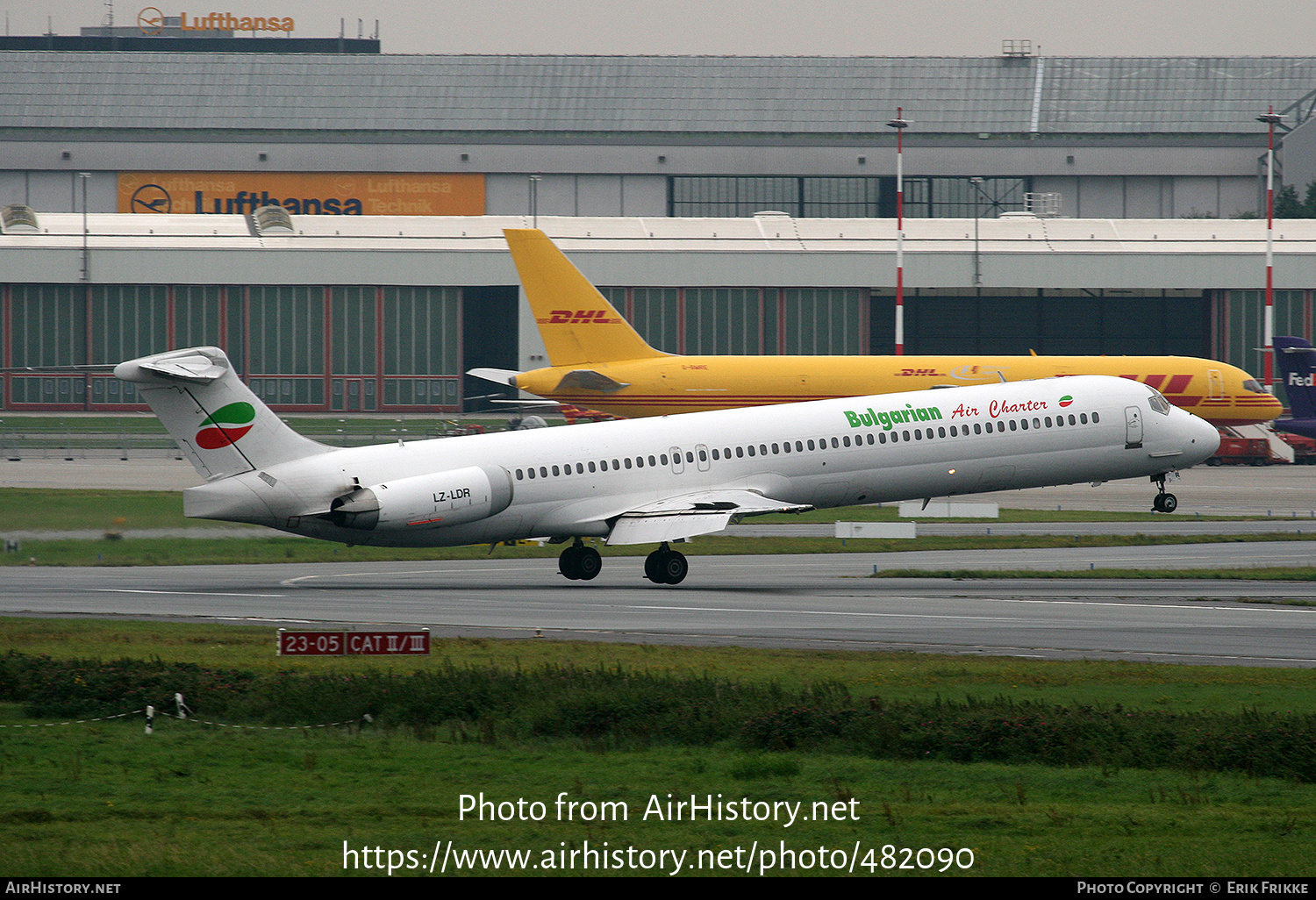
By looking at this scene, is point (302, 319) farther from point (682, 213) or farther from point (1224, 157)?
point (1224, 157)

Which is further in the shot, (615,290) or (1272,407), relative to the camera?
(615,290)

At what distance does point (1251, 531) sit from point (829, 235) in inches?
2046

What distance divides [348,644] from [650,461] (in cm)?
1647

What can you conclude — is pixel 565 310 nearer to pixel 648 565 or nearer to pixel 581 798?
pixel 648 565

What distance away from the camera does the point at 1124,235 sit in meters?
94.0

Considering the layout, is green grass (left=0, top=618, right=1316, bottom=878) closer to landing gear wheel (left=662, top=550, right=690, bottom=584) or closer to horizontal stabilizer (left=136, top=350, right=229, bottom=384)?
horizontal stabilizer (left=136, top=350, right=229, bottom=384)

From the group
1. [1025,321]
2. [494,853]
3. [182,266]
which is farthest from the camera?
[1025,321]

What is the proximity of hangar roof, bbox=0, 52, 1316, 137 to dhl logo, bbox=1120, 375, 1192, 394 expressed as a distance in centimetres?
5696

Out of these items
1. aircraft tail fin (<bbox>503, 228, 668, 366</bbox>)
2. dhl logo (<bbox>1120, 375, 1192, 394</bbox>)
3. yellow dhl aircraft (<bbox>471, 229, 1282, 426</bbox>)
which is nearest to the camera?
aircraft tail fin (<bbox>503, 228, 668, 366</bbox>)

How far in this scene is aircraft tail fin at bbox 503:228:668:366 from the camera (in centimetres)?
5800

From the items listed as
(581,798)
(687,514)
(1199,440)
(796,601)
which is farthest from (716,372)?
(581,798)

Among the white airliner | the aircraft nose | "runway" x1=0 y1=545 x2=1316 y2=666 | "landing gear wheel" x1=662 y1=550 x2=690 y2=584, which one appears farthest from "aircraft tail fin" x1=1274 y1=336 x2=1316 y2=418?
"landing gear wheel" x1=662 y1=550 x2=690 y2=584

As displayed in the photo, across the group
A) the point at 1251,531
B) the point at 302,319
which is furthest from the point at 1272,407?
the point at 302,319

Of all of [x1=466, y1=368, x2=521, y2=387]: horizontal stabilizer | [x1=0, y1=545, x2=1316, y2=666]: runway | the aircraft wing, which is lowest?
[x1=0, y1=545, x2=1316, y2=666]: runway
